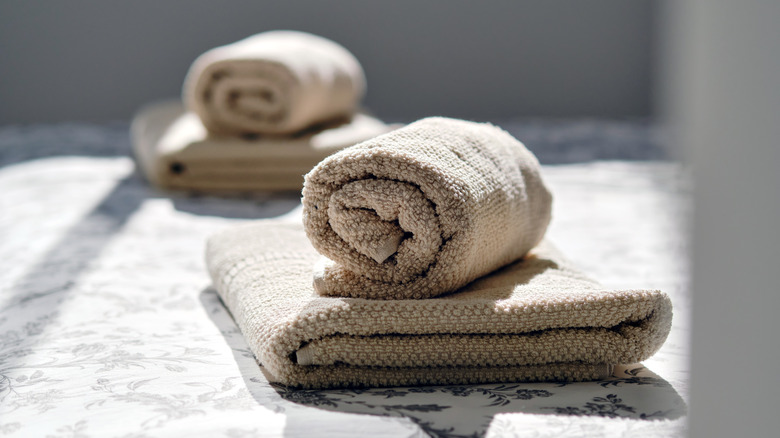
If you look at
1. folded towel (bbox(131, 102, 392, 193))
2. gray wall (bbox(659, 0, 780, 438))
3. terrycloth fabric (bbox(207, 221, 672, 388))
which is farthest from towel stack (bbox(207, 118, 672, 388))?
folded towel (bbox(131, 102, 392, 193))

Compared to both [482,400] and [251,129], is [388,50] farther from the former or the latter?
[482,400]

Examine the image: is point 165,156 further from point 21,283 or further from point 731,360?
point 731,360

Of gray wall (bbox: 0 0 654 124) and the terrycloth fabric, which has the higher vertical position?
gray wall (bbox: 0 0 654 124)

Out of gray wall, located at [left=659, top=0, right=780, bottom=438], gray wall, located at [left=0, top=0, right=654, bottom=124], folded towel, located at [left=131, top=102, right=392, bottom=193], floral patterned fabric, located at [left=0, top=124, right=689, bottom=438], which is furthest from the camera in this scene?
gray wall, located at [left=0, top=0, right=654, bottom=124]

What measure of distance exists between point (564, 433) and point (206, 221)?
0.94 metres

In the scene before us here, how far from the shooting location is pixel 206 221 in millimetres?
1439

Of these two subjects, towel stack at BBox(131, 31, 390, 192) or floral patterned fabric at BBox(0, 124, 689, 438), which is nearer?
floral patterned fabric at BBox(0, 124, 689, 438)

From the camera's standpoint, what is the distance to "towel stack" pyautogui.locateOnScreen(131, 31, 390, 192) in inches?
69.4

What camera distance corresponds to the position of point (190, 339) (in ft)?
2.84

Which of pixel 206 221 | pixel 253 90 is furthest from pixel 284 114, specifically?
pixel 206 221

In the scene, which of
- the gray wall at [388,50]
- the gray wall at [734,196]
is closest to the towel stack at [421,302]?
the gray wall at [734,196]

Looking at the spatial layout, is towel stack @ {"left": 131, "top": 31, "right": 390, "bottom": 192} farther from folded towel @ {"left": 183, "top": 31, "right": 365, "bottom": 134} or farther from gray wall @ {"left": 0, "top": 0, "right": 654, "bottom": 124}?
gray wall @ {"left": 0, "top": 0, "right": 654, "bottom": 124}

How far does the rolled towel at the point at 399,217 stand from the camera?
756 mm

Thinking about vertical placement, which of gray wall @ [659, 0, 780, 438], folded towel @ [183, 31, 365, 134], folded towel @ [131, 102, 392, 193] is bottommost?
gray wall @ [659, 0, 780, 438]
